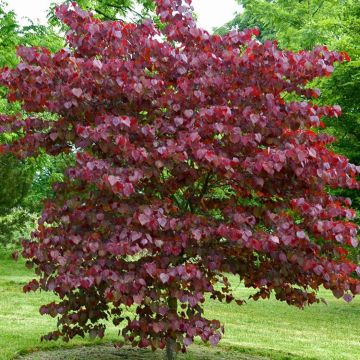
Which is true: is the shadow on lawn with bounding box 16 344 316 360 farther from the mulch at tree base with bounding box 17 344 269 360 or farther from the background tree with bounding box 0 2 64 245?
the background tree with bounding box 0 2 64 245

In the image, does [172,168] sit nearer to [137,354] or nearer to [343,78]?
[137,354]

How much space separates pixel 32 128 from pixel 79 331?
2.10 m

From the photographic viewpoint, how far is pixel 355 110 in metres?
16.4

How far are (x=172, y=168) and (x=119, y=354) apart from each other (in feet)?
9.23

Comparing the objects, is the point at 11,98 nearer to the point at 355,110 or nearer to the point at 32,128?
the point at 32,128

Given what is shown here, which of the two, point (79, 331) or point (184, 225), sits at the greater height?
point (184, 225)

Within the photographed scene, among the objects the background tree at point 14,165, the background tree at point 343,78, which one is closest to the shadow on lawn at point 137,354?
the background tree at point 14,165

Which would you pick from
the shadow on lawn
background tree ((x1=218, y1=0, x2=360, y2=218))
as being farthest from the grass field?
background tree ((x1=218, y1=0, x2=360, y2=218))

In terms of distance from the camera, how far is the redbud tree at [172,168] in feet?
17.3

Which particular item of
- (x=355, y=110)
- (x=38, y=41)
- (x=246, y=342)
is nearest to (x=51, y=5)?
(x=38, y=41)

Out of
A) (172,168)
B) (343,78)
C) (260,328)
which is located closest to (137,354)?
(172,168)

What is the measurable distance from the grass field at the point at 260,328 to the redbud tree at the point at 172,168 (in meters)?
2.34

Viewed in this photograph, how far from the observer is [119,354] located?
7.25 m

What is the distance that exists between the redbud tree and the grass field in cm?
234
